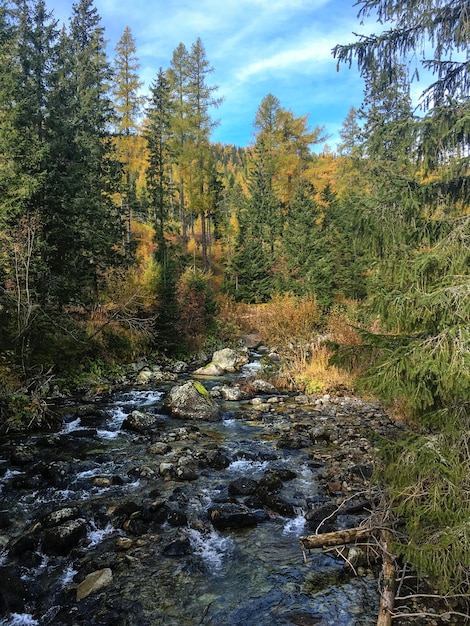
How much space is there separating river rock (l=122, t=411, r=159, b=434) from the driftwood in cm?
512

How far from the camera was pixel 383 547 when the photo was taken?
3.81m

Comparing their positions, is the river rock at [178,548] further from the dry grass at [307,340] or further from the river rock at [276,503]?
the dry grass at [307,340]

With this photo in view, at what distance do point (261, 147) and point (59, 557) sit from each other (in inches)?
1176

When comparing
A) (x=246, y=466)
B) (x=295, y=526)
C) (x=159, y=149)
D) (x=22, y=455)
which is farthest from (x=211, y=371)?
(x=159, y=149)

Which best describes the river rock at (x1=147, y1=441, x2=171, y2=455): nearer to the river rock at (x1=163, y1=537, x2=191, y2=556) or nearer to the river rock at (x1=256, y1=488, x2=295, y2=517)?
the river rock at (x1=256, y1=488, x2=295, y2=517)

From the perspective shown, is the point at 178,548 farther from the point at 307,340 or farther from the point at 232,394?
the point at 307,340

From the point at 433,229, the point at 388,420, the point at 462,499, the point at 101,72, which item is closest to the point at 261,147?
the point at 101,72

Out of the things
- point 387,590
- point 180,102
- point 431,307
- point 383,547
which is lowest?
point 387,590

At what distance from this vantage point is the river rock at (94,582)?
12.9ft

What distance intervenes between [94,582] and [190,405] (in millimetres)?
6006

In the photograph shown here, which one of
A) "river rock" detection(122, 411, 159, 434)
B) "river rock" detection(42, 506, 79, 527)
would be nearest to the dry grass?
"river rock" detection(122, 411, 159, 434)

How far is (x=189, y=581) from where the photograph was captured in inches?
164

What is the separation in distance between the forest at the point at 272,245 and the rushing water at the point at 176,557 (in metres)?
1.06

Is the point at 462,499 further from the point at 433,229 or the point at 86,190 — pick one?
the point at 86,190
